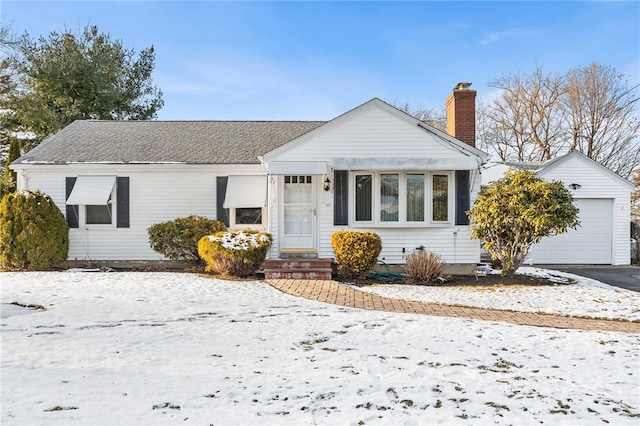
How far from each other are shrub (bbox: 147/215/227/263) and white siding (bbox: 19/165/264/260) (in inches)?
59.1

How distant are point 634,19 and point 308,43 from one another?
10.9m

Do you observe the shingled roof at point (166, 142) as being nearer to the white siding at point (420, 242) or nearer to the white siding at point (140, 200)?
the white siding at point (140, 200)

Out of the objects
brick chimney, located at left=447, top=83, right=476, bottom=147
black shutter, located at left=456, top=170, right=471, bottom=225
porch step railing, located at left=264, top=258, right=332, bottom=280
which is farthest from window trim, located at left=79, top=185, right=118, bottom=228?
brick chimney, located at left=447, top=83, right=476, bottom=147

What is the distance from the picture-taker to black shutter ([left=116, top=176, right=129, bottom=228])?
13.0 m

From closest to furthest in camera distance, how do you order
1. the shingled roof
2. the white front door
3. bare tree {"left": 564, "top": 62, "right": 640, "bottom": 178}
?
the white front door → the shingled roof → bare tree {"left": 564, "top": 62, "right": 640, "bottom": 178}

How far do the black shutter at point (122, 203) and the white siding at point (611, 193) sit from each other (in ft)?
48.6

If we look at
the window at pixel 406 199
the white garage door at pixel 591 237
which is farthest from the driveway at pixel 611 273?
the window at pixel 406 199

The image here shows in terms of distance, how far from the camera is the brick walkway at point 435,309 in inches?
267

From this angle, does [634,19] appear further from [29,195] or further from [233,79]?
[29,195]

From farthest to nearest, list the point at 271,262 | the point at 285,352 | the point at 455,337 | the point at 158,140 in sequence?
the point at 158,140 → the point at 271,262 → the point at 455,337 → the point at 285,352

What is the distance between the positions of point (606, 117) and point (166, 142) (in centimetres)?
2454

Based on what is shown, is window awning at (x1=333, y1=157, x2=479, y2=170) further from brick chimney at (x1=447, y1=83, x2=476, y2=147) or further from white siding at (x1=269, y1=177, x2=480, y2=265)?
brick chimney at (x1=447, y1=83, x2=476, y2=147)

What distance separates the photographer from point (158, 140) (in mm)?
14664

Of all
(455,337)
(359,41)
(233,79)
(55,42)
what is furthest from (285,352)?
(55,42)
